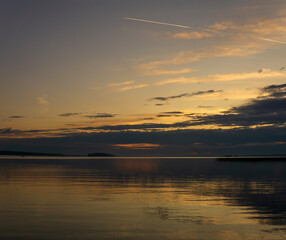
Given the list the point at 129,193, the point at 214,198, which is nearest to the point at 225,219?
the point at 214,198

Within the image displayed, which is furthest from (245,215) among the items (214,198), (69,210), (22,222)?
(22,222)

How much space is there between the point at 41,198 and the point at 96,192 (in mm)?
8739

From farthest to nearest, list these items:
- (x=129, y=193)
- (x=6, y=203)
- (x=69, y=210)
→ 1. (x=129, y=193)
2. (x=6, y=203)
3. (x=69, y=210)

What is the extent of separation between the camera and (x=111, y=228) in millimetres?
26922

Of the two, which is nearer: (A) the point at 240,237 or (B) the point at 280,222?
(A) the point at 240,237

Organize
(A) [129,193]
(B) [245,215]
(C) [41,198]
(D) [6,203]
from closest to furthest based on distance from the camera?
(B) [245,215]
(D) [6,203]
(C) [41,198]
(A) [129,193]

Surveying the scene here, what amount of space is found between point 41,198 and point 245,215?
76.1 feet

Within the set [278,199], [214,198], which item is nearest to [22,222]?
[214,198]

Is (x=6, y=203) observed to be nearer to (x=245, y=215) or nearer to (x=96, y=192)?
(x=96, y=192)

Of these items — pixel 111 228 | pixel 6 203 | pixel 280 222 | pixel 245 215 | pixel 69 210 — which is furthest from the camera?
pixel 6 203

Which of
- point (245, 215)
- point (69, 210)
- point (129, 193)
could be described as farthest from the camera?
point (129, 193)

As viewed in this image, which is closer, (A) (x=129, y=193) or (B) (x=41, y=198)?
(B) (x=41, y=198)

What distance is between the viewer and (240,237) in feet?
79.4

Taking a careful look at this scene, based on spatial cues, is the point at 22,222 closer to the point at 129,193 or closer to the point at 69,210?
the point at 69,210
